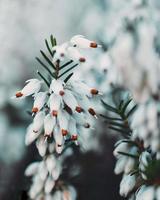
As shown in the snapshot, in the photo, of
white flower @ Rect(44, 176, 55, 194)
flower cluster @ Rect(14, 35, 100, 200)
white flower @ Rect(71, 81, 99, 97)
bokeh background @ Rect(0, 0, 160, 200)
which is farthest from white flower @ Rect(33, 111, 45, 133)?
bokeh background @ Rect(0, 0, 160, 200)

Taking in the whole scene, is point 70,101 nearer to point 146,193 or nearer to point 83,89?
point 83,89

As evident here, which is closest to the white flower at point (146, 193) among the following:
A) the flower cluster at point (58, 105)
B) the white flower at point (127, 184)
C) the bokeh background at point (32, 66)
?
the white flower at point (127, 184)

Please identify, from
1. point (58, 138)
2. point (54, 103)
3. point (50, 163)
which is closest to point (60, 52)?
point (54, 103)

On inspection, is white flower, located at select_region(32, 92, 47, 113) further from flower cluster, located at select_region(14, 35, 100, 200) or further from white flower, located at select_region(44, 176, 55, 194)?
white flower, located at select_region(44, 176, 55, 194)

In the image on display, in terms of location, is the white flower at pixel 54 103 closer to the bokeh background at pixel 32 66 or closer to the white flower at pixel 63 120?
the white flower at pixel 63 120

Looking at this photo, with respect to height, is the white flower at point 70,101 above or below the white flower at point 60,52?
below

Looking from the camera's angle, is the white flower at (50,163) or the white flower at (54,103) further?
the white flower at (50,163)
